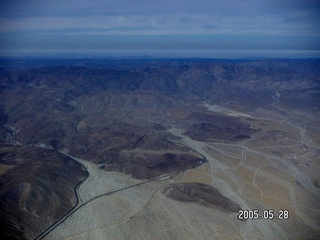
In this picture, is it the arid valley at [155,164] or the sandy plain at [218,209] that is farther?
the arid valley at [155,164]

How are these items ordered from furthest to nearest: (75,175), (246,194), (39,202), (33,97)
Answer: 1. (33,97)
2. (75,175)
3. (246,194)
4. (39,202)

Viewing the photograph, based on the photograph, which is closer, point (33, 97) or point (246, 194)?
point (246, 194)

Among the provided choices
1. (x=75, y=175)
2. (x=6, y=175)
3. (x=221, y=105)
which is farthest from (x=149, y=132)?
(x=221, y=105)

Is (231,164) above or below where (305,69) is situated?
below

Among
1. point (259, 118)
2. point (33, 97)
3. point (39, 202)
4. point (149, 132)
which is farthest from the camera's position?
point (33, 97)

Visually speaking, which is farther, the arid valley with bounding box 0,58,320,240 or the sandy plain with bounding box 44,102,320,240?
the arid valley with bounding box 0,58,320,240

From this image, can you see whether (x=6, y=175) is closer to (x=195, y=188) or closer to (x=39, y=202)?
(x=39, y=202)

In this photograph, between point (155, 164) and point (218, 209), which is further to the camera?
point (155, 164)

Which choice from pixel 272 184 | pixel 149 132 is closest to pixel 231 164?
pixel 272 184
